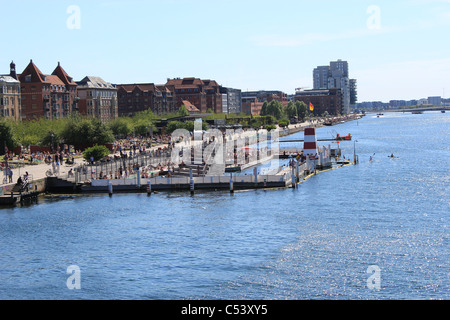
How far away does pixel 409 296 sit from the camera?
28.5 m

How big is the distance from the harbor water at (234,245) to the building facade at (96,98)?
9264cm

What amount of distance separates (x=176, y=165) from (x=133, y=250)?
37430mm

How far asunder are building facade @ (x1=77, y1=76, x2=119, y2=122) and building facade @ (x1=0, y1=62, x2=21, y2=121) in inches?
896

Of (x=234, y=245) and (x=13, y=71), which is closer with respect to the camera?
(x=234, y=245)

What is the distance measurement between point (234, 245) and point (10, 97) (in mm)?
92942

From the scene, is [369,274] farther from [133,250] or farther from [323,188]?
[323,188]

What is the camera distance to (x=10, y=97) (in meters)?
118

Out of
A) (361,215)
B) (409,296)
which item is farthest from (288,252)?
(361,215)

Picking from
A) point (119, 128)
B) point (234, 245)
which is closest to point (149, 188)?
point (234, 245)

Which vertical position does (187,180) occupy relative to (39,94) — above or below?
below

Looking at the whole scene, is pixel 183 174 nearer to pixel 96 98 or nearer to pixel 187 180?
pixel 187 180

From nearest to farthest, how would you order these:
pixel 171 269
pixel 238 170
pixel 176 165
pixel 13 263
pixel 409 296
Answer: pixel 409 296 → pixel 171 269 → pixel 13 263 → pixel 176 165 → pixel 238 170

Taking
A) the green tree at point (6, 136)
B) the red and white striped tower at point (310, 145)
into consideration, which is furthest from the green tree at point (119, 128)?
the red and white striped tower at point (310, 145)
